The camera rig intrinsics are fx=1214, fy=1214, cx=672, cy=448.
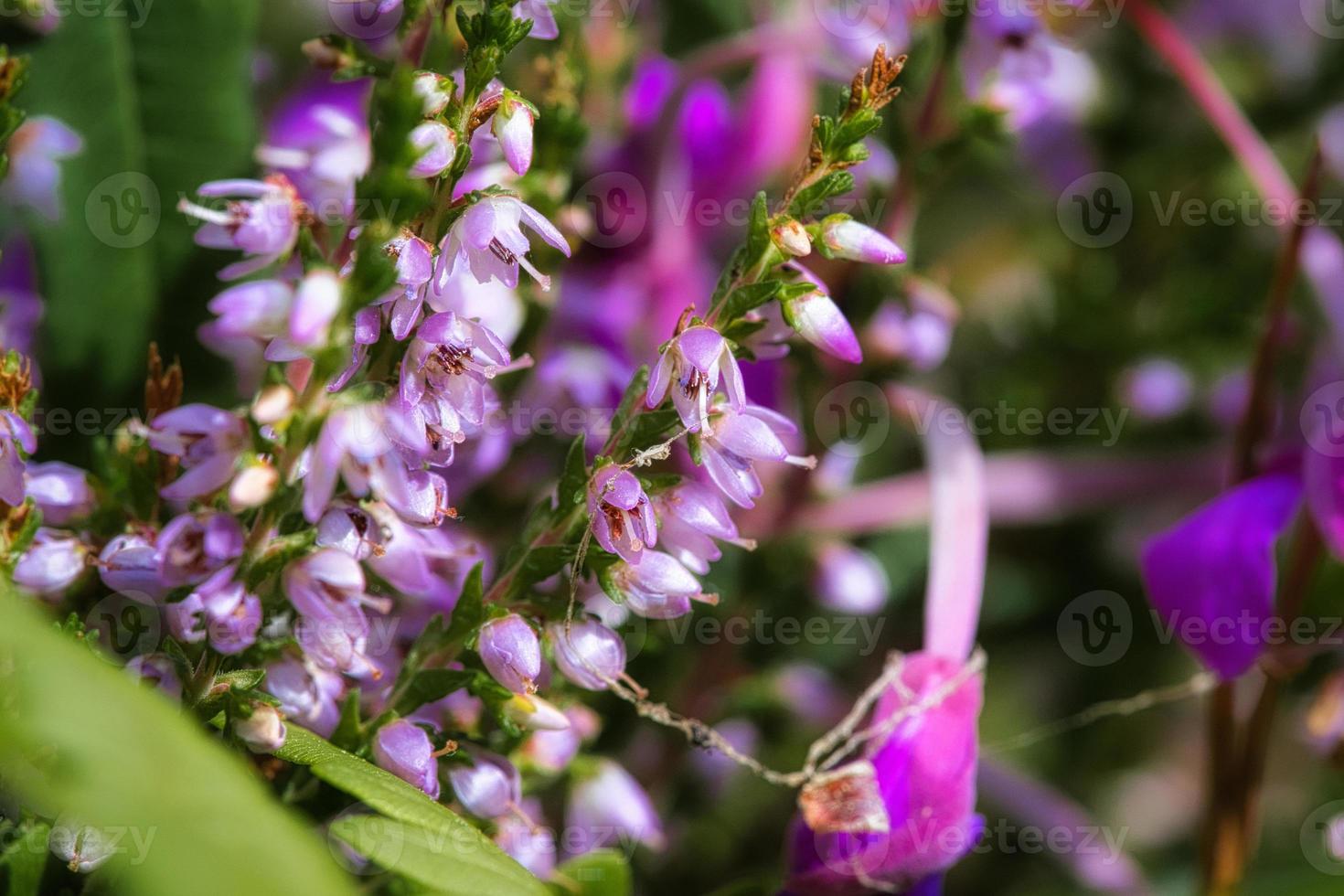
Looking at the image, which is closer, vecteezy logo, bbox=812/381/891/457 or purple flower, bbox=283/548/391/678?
purple flower, bbox=283/548/391/678

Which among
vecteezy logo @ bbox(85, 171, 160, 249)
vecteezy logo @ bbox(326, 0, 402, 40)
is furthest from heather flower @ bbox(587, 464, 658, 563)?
vecteezy logo @ bbox(85, 171, 160, 249)

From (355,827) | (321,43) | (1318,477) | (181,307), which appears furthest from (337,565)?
(1318,477)

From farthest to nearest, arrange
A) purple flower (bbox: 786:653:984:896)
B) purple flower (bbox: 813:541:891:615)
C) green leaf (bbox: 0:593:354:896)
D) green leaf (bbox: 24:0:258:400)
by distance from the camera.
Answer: purple flower (bbox: 813:541:891:615)
green leaf (bbox: 24:0:258:400)
purple flower (bbox: 786:653:984:896)
green leaf (bbox: 0:593:354:896)

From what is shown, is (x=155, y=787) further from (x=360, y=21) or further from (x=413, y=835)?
(x=360, y=21)

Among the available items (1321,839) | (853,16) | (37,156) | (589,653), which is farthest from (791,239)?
(1321,839)

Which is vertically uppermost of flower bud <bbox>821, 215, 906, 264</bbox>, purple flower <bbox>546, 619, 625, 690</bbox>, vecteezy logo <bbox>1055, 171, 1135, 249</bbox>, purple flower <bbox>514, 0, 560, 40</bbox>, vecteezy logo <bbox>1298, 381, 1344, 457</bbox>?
vecteezy logo <bbox>1055, 171, 1135, 249</bbox>

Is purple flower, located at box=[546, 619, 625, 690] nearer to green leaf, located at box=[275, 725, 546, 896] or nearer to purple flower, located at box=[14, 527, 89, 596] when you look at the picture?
green leaf, located at box=[275, 725, 546, 896]

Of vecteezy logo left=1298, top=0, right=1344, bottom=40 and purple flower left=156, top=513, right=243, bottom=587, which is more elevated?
vecteezy logo left=1298, top=0, right=1344, bottom=40
